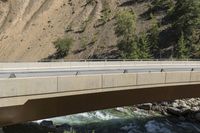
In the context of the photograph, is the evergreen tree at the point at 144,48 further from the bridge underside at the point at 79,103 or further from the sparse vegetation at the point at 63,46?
the bridge underside at the point at 79,103

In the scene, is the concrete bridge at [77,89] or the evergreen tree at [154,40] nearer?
the concrete bridge at [77,89]

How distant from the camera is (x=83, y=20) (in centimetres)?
11762

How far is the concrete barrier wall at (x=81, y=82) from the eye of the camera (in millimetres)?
19422

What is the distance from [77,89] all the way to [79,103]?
7.06ft

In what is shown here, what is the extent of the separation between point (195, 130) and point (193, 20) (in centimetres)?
4847

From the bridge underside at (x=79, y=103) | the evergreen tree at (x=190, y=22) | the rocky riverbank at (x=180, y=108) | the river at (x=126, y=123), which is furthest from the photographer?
the evergreen tree at (x=190, y=22)

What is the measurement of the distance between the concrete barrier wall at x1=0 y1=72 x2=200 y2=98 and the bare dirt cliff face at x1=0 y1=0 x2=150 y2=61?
224 ft

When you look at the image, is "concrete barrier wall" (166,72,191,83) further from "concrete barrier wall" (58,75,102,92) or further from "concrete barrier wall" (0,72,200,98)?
"concrete barrier wall" (58,75,102,92)

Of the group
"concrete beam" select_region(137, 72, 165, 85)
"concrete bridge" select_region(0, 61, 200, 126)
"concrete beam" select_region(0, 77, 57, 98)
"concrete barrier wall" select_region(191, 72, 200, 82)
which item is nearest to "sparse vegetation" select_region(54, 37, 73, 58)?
"concrete bridge" select_region(0, 61, 200, 126)

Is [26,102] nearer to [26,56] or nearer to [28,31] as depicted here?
[26,56]

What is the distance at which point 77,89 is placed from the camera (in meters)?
22.7

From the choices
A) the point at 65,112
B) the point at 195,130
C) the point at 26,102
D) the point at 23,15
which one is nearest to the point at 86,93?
the point at 65,112

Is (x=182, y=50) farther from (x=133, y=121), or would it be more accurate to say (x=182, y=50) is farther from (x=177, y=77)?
(x=177, y=77)

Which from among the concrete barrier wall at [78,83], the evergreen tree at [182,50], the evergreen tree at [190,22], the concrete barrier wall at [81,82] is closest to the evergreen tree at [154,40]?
the evergreen tree at [190,22]
